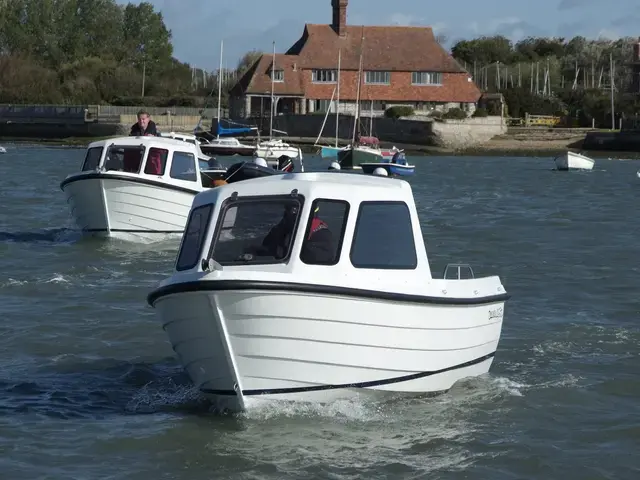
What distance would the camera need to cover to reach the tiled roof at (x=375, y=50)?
97000 millimetres

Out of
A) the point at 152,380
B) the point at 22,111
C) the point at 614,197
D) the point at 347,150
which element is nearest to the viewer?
the point at 152,380

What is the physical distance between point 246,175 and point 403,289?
8018 mm

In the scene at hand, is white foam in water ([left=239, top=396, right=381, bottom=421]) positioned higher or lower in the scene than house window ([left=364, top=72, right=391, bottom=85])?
lower

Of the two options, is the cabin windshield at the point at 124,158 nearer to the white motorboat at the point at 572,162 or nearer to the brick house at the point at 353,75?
the white motorboat at the point at 572,162

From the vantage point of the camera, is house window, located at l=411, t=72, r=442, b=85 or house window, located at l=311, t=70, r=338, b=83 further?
house window, located at l=411, t=72, r=442, b=85

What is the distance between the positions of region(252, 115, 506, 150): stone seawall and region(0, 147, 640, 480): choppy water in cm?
6571

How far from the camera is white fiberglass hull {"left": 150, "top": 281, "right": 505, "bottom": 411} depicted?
10.9m

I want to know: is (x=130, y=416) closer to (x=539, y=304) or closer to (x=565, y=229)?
(x=539, y=304)

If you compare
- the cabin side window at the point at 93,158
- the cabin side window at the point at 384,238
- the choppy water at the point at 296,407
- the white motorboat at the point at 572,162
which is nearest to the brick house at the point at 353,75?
the white motorboat at the point at 572,162

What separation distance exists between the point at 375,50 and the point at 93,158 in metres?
74.2

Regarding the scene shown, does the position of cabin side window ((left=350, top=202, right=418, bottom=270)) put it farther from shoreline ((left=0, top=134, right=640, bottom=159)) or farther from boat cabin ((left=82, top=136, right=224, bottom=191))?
shoreline ((left=0, top=134, right=640, bottom=159))

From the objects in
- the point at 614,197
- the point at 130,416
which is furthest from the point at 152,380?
the point at 614,197

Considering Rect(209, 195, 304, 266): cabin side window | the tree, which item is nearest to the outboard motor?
Rect(209, 195, 304, 266): cabin side window

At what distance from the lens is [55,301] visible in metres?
18.8
